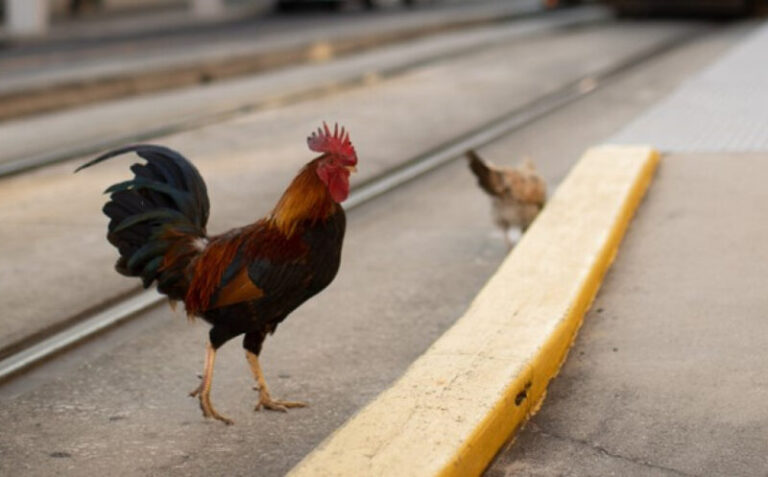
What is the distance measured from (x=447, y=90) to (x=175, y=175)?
11586 mm

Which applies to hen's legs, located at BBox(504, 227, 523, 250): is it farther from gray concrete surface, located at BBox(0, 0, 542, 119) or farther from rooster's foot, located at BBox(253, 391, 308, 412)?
gray concrete surface, located at BBox(0, 0, 542, 119)

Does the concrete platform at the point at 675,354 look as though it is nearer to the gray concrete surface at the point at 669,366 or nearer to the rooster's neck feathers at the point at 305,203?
the gray concrete surface at the point at 669,366

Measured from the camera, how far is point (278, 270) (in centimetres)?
471

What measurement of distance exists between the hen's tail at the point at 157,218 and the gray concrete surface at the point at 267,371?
0.59 meters

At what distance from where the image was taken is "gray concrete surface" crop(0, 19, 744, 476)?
484 centimetres

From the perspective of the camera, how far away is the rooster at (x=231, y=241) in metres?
4.71

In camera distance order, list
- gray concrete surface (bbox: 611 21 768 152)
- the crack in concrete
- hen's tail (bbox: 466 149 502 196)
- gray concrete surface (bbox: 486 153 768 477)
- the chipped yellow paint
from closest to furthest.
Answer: the crack in concrete < gray concrete surface (bbox: 486 153 768 477) < hen's tail (bbox: 466 149 502 196) < gray concrete surface (bbox: 611 21 768 152) < the chipped yellow paint

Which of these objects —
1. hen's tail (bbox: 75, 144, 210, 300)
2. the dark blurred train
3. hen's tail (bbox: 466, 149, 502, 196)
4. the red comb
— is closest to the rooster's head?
the red comb

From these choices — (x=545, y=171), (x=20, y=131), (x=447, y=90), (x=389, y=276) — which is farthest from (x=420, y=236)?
(x=447, y=90)

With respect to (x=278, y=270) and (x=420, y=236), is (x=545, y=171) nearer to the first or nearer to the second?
(x=420, y=236)

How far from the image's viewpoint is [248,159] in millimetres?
11289

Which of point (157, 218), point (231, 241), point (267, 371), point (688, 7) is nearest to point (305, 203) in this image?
point (231, 241)

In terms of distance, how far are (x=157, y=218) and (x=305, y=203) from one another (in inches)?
22.3

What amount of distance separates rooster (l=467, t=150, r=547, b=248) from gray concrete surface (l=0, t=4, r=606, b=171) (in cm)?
525
